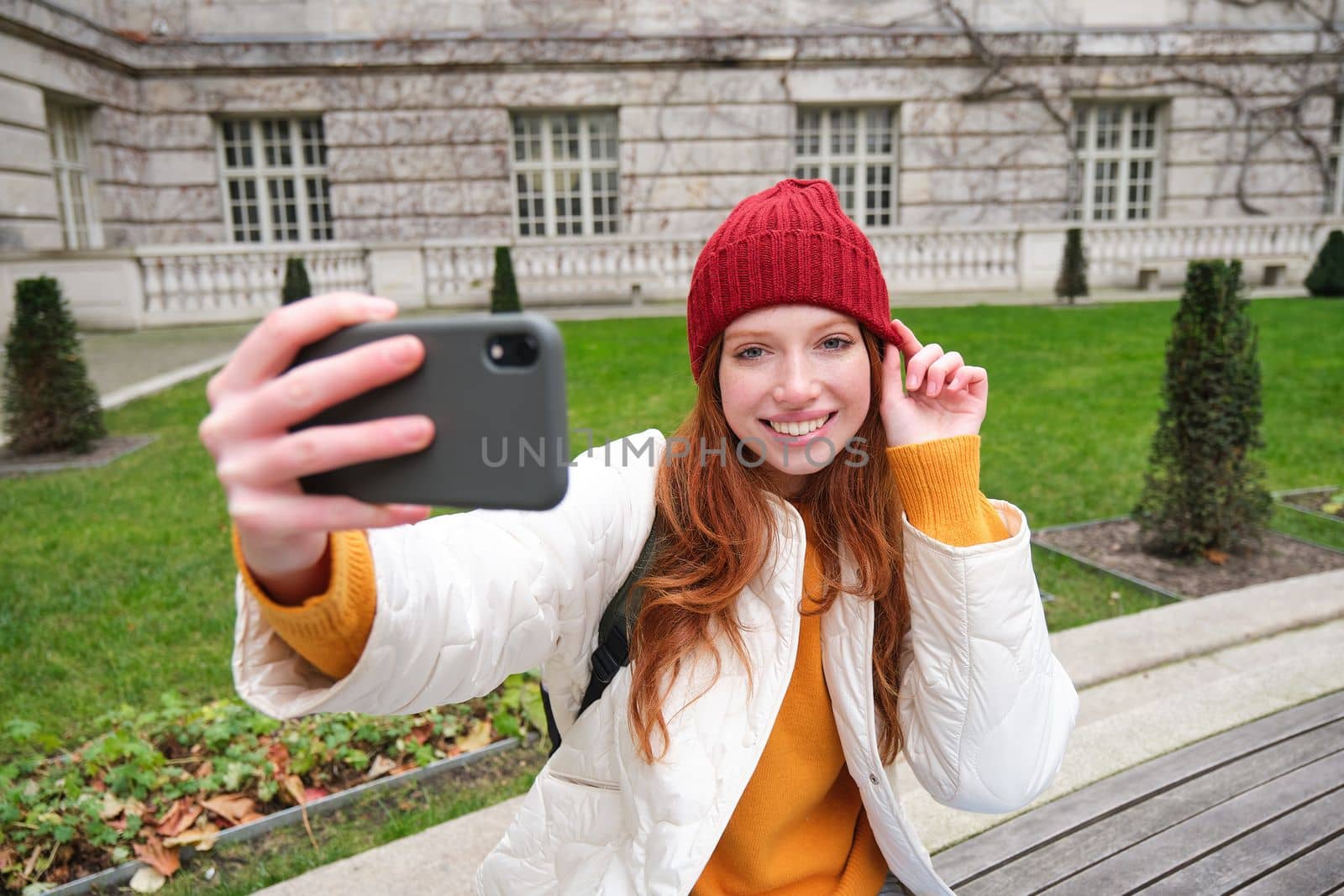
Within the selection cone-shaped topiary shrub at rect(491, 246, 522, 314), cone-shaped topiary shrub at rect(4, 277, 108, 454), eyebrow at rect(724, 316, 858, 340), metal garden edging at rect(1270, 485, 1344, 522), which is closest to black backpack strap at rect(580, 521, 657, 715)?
eyebrow at rect(724, 316, 858, 340)

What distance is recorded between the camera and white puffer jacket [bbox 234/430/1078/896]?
56.7 inches

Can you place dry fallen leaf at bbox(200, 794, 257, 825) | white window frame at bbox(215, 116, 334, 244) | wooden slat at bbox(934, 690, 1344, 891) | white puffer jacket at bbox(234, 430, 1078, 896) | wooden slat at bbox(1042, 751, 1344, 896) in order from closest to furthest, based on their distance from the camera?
white puffer jacket at bbox(234, 430, 1078, 896), wooden slat at bbox(1042, 751, 1344, 896), wooden slat at bbox(934, 690, 1344, 891), dry fallen leaf at bbox(200, 794, 257, 825), white window frame at bbox(215, 116, 334, 244)

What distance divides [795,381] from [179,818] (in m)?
2.47

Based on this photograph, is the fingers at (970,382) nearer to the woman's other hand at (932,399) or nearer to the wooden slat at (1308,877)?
the woman's other hand at (932,399)

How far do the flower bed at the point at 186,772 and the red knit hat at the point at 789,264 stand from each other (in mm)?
2258

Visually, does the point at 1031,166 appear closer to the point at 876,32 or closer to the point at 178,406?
the point at 876,32

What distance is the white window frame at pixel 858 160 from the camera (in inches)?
760

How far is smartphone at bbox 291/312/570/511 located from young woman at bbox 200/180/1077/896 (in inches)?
21.5

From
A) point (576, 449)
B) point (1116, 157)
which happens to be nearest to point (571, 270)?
point (1116, 157)

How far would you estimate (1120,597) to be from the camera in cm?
461

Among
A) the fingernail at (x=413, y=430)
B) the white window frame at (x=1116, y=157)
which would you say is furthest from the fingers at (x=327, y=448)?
the white window frame at (x=1116, y=157)

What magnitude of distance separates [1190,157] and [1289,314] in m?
7.62

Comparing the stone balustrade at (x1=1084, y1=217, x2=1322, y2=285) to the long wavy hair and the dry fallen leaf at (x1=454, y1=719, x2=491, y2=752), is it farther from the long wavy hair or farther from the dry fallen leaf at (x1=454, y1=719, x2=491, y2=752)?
the long wavy hair

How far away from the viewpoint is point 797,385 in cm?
162
